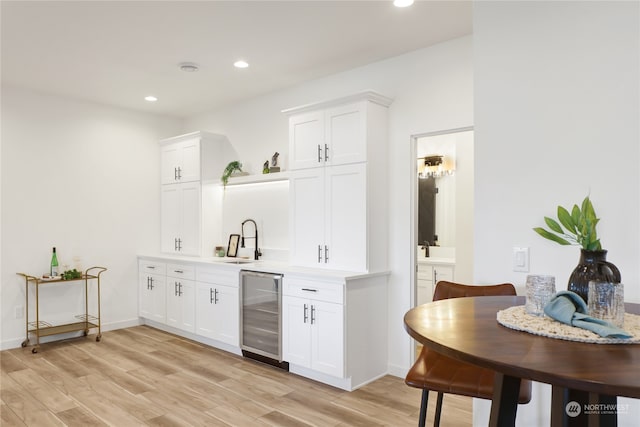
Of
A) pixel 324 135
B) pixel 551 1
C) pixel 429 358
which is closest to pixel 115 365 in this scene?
pixel 324 135

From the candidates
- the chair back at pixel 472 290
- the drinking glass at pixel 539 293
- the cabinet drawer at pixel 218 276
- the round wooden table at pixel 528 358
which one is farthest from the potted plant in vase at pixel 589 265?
the cabinet drawer at pixel 218 276

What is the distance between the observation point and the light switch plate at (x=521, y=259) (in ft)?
7.09

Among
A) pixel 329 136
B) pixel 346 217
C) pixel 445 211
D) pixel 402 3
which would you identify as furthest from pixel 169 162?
pixel 402 3

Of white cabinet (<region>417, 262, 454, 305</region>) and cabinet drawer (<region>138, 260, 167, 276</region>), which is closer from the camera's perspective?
white cabinet (<region>417, 262, 454, 305</region>)

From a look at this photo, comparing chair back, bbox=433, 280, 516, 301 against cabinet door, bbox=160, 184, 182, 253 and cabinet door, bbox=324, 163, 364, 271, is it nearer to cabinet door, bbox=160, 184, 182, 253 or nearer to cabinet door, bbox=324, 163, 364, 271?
cabinet door, bbox=324, 163, 364, 271

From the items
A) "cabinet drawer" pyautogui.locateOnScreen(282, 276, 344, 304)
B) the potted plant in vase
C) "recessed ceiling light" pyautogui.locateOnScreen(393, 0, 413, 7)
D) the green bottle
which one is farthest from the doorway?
the green bottle

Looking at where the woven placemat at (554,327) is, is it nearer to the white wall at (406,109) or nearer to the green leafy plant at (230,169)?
the white wall at (406,109)

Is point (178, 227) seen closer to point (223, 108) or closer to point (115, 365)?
point (223, 108)

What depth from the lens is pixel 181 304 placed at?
16.4ft

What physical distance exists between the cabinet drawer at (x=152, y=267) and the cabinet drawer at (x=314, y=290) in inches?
83.4

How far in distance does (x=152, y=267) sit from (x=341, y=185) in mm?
2956

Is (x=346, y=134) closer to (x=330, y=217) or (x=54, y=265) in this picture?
(x=330, y=217)

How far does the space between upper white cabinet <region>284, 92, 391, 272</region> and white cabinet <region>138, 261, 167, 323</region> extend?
208cm

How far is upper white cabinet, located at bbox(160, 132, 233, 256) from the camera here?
17.4 feet
